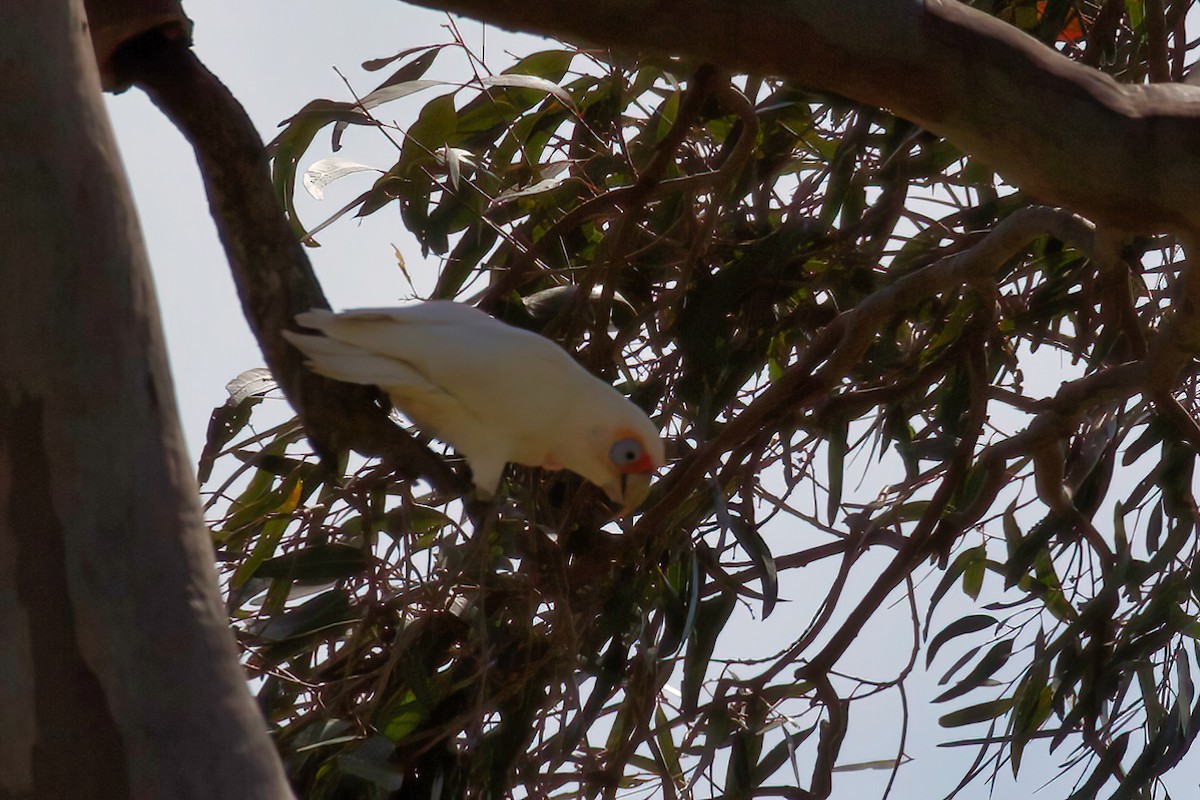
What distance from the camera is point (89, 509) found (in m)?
0.83

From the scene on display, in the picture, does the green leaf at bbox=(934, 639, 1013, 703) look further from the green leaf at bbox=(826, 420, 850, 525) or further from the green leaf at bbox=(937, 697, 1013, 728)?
the green leaf at bbox=(826, 420, 850, 525)

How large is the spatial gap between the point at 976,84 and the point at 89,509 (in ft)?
2.42

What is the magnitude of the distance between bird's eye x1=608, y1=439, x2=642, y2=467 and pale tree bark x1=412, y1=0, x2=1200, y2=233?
0.36 m

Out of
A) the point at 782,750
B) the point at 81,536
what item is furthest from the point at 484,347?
the point at 782,750

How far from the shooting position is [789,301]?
171 centimetres

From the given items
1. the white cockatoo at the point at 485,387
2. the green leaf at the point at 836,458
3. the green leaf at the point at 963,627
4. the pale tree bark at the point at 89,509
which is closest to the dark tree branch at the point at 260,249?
the white cockatoo at the point at 485,387

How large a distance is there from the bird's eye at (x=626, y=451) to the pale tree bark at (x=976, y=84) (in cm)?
36

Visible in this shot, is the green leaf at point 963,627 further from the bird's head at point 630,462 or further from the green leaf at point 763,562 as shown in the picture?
the bird's head at point 630,462

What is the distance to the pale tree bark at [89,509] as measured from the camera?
2.62 feet

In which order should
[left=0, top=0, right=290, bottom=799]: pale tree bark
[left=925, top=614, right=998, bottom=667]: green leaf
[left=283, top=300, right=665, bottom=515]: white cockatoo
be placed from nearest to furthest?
[left=0, top=0, right=290, bottom=799]: pale tree bark, [left=283, top=300, right=665, bottom=515]: white cockatoo, [left=925, top=614, right=998, bottom=667]: green leaf

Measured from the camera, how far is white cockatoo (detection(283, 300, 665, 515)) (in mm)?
1043

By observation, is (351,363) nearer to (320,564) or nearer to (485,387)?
→ (485,387)

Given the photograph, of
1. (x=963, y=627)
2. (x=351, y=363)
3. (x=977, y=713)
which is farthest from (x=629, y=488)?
(x=977, y=713)

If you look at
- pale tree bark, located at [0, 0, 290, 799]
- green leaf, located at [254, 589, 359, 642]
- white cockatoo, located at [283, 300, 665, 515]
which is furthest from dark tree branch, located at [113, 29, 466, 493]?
green leaf, located at [254, 589, 359, 642]
